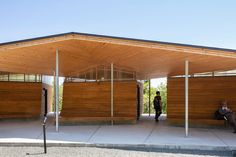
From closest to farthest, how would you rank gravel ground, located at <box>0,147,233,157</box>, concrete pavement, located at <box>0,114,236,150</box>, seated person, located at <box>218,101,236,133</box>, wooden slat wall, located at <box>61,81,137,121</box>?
gravel ground, located at <box>0,147,233,157</box>, concrete pavement, located at <box>0,114,236,150</box>, seated person, located at <box>218,101,236,133</box>, wooden slat wall, located at <box>61,81,137,121</box>

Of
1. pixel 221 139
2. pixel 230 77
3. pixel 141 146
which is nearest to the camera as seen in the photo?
pixel 141 146

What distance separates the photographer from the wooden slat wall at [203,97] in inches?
452

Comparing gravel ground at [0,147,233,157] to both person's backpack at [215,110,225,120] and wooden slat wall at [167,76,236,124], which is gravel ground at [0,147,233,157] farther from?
wooden slat wall at [167,76,236,124]

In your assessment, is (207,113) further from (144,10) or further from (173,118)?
(144,10)

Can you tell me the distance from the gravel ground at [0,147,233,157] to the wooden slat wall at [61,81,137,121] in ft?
16.9

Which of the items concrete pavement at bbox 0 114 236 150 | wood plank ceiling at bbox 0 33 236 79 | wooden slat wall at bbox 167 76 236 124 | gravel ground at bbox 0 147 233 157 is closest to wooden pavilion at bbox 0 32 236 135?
wood plank ceiling at bbox 0 33 236 79

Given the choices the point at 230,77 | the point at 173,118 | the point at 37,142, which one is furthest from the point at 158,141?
the point at 230,77

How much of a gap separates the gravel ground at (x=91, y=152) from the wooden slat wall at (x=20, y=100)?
7332mm

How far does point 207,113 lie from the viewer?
11680mm

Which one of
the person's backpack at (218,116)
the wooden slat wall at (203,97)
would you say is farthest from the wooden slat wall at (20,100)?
the person's backpack at (218,116)

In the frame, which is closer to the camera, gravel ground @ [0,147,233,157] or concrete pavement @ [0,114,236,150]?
gravel ground @ [0,147,233,157]

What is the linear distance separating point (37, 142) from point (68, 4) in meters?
7.24

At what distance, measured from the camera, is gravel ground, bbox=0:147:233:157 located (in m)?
6.75

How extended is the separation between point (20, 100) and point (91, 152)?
8.79m
